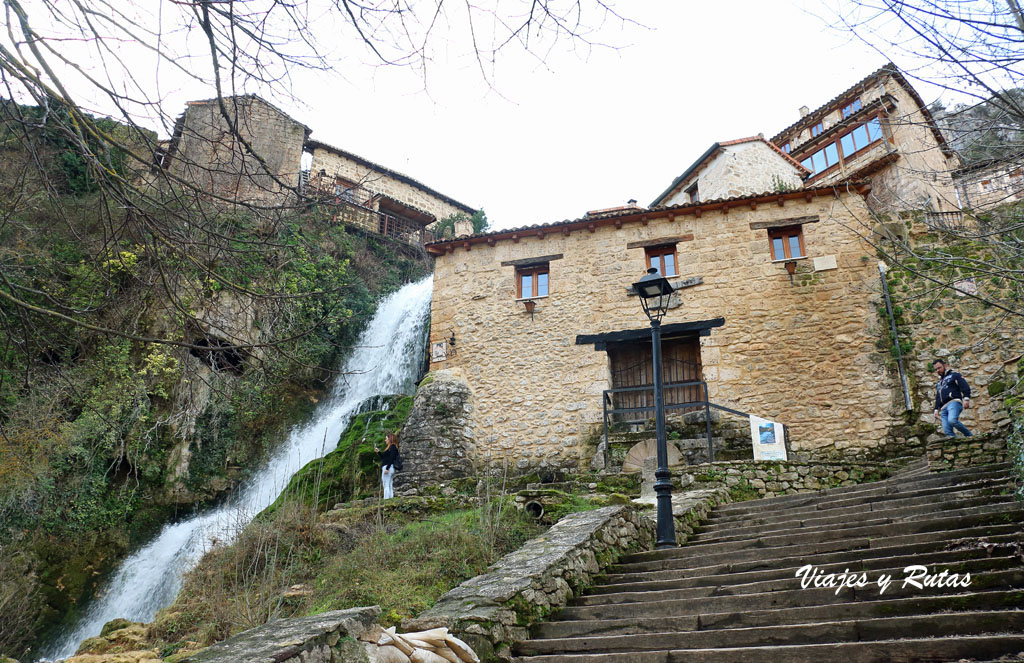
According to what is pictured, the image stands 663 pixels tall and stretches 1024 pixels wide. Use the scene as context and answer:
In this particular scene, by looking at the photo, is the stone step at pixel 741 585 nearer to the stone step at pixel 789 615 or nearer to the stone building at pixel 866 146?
the stone step at pixel 789 615

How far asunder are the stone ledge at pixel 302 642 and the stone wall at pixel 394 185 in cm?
2067

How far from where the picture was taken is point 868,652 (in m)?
3.15

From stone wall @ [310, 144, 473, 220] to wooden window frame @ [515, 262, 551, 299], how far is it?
33.4ft

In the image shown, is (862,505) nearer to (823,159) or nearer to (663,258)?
(663,258)

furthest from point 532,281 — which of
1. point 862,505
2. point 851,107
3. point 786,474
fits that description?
point 851,107

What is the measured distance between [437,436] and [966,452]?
8.42 meters

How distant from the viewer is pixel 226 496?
46.4 feet

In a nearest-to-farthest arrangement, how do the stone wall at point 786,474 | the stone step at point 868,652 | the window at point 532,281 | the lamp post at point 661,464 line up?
the stone step at point 868,652 → the lamp post at point 661,464 → the stone wall at point 786,474 → the window at point 532,281

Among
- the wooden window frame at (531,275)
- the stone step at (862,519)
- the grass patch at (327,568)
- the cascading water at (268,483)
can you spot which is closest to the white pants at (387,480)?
the cascading water at (268,483)

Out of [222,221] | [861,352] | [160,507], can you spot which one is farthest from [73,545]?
[861,352]

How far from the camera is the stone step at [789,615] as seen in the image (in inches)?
134

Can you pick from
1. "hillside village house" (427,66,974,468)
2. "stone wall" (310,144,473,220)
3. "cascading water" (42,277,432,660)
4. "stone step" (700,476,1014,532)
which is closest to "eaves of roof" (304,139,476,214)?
"stone wall" (310,144,473,220)

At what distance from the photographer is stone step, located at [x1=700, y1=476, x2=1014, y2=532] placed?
18.6ft

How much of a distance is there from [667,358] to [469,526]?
6610 mm
